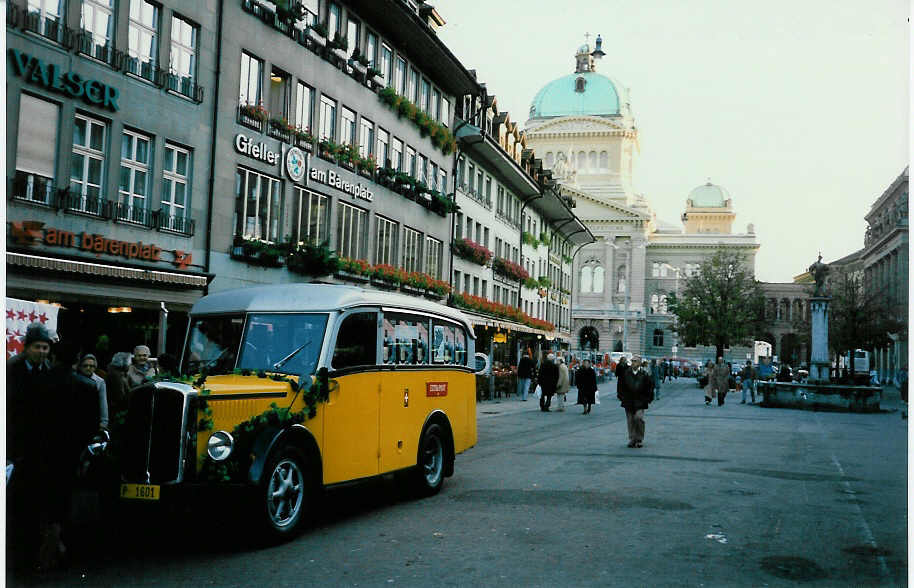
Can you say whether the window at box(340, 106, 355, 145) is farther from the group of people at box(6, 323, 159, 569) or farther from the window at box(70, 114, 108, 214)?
the group of people at box(6, 323, 159, 569)

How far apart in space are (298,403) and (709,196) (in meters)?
133

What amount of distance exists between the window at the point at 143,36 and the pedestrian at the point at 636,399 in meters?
11.0

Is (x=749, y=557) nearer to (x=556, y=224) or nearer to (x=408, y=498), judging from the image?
(x=408, y=498)

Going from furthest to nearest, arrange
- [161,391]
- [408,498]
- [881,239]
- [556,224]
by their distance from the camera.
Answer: [881,239] < [556,224] < [408,498] < [161,391]

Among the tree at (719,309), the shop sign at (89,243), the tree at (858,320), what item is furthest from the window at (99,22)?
the tree at (719,309)

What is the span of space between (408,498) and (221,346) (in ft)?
9.45

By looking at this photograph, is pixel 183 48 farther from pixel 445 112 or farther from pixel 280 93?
pixel 445 112

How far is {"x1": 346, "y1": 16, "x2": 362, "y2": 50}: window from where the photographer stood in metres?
28.0

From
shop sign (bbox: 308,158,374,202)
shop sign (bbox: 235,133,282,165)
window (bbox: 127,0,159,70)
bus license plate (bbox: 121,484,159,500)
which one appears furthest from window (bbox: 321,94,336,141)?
bus license plate (bbox: 121,484,159,500)

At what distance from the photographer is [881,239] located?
80.8m

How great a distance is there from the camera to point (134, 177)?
19.3m

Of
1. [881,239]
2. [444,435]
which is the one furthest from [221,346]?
[881,239]

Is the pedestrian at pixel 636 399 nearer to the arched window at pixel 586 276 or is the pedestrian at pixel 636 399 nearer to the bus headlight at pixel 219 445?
the bus headlight at pixel 219 445

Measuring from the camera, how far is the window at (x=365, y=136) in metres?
29.0
